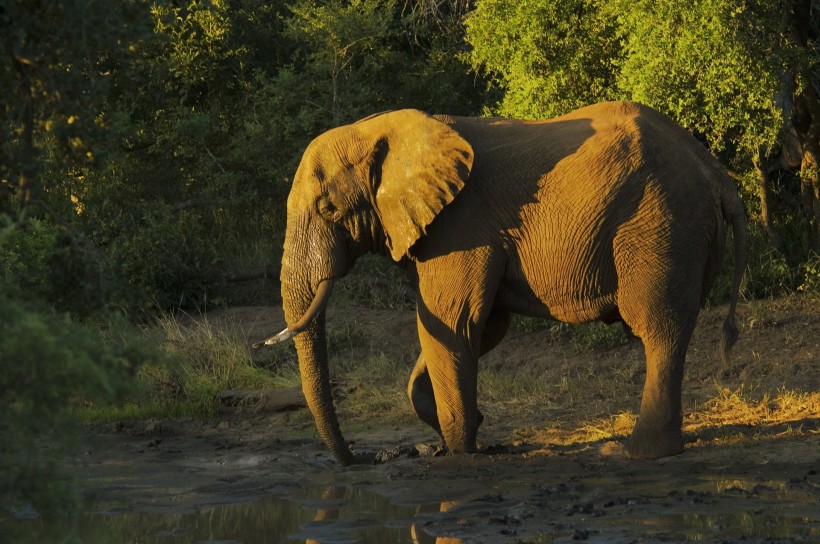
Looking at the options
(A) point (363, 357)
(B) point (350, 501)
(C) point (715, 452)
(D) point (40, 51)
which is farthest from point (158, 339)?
(D) point (40, 51)

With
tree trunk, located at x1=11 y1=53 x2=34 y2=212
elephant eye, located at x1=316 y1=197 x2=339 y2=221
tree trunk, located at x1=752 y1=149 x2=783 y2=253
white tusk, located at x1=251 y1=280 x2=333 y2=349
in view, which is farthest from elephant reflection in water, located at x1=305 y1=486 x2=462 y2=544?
tree trunk, located at x1=752 y1=149 x2=783 y2=253

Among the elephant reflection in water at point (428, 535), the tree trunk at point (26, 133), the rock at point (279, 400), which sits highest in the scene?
the tree trunk at point (26, 133)

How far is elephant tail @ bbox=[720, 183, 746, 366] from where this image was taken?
32.8ft

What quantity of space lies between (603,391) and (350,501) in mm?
3940

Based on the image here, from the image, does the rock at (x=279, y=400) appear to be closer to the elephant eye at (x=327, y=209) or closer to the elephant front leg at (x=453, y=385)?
the elephant front leg at (x=453, y=385)

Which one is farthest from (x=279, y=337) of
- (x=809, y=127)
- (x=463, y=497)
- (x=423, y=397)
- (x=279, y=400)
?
(x=809, y=127)

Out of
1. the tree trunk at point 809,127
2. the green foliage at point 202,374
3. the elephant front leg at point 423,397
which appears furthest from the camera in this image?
the tree trunk at point 809,127

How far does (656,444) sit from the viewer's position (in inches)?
383

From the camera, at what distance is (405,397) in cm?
1220

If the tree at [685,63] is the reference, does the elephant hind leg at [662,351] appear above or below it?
below

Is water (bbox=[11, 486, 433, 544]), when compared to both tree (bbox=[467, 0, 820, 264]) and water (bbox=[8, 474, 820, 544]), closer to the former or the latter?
water (bbox=[8, 474, 820, 544])

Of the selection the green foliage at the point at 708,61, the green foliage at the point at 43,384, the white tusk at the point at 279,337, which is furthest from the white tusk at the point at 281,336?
the green foliage at the point at 708,61

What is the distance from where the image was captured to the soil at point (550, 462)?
8.09m

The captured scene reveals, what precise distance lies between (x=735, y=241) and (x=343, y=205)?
2.75m
